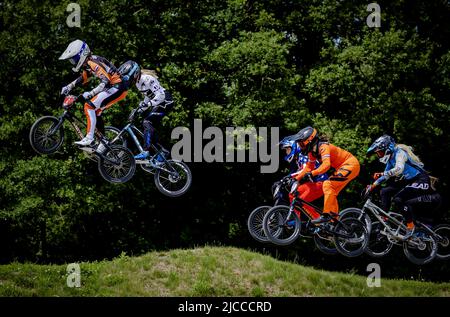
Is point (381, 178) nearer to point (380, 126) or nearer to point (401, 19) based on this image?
point (380, 126)

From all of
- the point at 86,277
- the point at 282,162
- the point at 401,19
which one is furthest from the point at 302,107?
the point at 86,277

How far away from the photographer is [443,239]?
1467cm

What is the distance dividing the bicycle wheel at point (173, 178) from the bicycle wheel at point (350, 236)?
3854 mm

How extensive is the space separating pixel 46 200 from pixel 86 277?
9.73 meters

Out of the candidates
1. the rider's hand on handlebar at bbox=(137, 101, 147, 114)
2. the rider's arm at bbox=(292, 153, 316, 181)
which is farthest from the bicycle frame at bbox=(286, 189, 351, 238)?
the rider's hand on handlebar at bbox=(137, 101, 147, 114)

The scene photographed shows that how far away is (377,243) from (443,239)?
5.50 feet

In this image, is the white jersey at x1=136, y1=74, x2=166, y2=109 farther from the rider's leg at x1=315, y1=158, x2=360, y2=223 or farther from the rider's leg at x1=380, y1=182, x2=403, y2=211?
the rider's leg at x1=380, y1=182, x2=403, y2=211

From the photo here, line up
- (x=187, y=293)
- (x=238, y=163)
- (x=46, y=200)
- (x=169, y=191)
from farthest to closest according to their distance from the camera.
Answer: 1. (x=238, y=163)
2. (x=46, y=200)
3. (x=187, y=293)
4. (x=169, y=191)

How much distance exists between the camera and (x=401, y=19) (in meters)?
26.8

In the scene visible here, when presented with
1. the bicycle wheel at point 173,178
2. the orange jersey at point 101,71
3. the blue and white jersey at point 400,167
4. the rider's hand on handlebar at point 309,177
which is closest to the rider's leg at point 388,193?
the blue and white jersey at point 400,167

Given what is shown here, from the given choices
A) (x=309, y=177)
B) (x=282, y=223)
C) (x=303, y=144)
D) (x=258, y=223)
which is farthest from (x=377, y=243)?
(x=303, y=144)

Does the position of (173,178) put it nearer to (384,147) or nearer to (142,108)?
(142,108)

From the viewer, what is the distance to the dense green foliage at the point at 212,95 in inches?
934

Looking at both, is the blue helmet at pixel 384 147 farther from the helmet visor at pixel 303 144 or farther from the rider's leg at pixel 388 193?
the helmet visor at pixel 303 144
